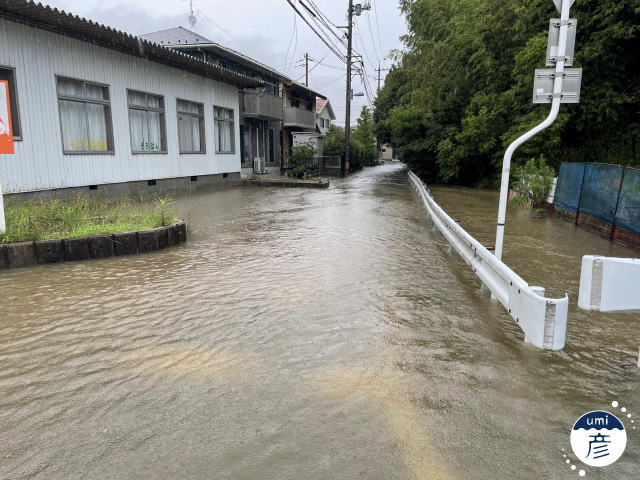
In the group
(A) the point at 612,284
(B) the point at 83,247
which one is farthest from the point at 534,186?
(B) the point at 83,247

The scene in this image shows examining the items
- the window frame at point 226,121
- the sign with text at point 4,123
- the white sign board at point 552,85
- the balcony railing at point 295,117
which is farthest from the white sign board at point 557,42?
the balcony railing at point 295,117

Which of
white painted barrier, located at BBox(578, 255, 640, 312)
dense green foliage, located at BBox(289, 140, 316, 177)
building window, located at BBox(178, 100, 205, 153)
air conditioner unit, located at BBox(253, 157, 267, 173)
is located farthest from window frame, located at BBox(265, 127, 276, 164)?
white painted barrier, located at BBox(578, 255, 640, 312)

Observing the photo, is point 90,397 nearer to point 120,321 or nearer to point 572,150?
point 120,321

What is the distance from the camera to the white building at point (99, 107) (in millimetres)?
11367

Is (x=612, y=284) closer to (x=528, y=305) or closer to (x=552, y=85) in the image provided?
(x=528, y=305)

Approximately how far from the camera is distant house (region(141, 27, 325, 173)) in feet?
77.8

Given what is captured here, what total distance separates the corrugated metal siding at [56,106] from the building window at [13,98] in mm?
102

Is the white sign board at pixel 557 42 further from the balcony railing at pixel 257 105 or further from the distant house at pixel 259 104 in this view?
the balcony railing at pixel 257 105

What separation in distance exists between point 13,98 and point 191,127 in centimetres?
885

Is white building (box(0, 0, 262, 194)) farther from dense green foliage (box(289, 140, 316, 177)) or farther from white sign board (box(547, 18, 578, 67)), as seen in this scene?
white sign board (box(547, 18, 578, 67))

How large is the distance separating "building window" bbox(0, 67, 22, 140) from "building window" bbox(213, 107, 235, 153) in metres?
10.7

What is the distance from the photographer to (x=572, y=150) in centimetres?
1917

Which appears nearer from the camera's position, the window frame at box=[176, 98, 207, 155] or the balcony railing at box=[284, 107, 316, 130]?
the window frame at box=[176, 98, 207, 155]

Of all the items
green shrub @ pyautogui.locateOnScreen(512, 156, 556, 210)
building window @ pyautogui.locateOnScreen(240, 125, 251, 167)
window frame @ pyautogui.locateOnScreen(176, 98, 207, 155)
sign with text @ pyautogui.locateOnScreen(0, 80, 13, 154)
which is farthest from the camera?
building window @ pyautogui.locateOnScreen(240, 125, 251, 167)
